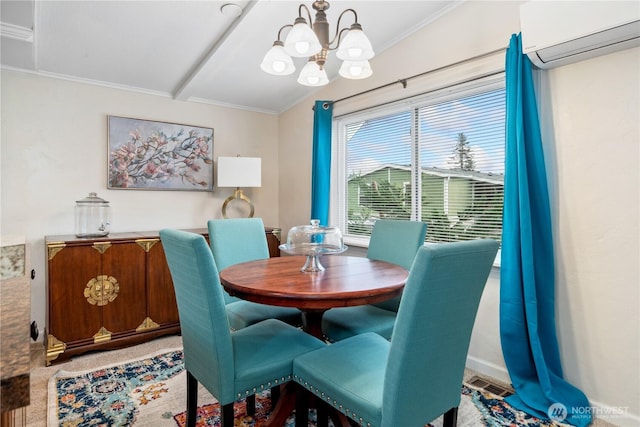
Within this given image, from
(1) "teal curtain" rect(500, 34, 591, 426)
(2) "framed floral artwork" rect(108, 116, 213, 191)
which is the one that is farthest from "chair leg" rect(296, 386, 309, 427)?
(2) "framed floral artwork" rect(108, 116, 213, 191)

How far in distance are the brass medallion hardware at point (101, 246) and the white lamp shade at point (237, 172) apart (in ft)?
3.76

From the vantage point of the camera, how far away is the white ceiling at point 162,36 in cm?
225

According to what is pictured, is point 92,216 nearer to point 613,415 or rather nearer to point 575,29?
point 575,29

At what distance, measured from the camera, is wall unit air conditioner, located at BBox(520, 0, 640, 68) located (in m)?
1.68

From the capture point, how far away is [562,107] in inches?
82.0

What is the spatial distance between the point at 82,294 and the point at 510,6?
3.62m

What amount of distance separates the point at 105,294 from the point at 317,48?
2470mm

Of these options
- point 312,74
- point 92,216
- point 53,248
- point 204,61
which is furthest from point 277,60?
point 92,216

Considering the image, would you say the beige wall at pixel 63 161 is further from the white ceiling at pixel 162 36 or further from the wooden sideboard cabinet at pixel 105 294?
the wooden sideboard cabinet at pixel 105 294

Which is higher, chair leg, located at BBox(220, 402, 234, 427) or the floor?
chair leg, located at BBox(220, 402, 234, 427)

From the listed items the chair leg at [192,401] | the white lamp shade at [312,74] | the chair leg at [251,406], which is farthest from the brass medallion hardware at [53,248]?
the white lamp shade at [312,74]

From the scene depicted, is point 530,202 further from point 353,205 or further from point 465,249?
point 353,205

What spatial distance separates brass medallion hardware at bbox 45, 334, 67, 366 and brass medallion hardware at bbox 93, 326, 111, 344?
20 centimetres

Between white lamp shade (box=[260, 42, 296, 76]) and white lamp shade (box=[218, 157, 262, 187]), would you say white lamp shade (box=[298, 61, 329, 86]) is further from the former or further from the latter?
white lamp shade (box=[218, 157, 262, 187])
